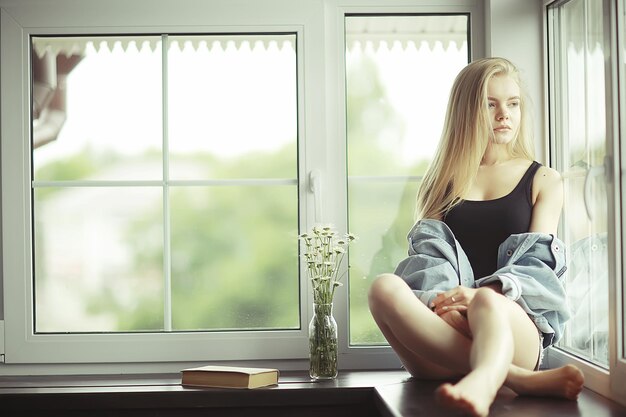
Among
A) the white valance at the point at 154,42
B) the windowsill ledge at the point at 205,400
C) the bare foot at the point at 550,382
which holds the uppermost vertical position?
the white valance at the point at 154,42

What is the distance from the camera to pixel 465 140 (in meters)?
2.24

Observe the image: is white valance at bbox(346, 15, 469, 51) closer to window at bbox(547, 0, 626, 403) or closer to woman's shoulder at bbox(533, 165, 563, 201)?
window at bbox(547, 0, 626, 403)

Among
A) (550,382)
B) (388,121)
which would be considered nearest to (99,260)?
(388,121)

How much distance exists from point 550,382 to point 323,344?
691 millimetres

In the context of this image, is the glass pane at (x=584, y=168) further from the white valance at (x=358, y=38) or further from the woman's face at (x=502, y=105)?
the white valance at (x=358, y=38)

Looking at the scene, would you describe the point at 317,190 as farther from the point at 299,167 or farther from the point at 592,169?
the point at 592,169

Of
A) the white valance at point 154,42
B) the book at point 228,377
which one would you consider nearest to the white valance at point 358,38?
the white valance at point 154,42

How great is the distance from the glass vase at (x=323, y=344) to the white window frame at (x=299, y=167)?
8.2 inches

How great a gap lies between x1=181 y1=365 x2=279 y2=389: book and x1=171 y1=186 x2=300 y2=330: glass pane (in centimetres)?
34

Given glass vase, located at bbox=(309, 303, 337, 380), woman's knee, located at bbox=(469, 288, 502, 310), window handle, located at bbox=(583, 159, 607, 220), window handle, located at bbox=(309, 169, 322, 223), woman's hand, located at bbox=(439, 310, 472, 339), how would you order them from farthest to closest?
1. window handle, located at bbox=(309, 169, 322, 223)
2. glass vase, located at bbox=(309, 303, 337, 380)
3. window handle, located at bbox=(583, 159, 607, 220)
4. woman's hand, located at bbox=(439, 310, 472, 339)
5. woman's knee, located at bbox=(469, 288, 502, 310)

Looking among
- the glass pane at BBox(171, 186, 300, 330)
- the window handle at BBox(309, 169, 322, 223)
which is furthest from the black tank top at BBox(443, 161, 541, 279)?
the glass pane at BBox(171, 186, 300, 330)

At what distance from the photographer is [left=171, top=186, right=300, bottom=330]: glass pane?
2.59 metres

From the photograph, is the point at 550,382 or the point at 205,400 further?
the point at 205,400

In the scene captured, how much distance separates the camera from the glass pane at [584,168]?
2.09 metres
